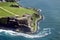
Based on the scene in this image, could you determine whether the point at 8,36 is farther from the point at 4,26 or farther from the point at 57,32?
the point at 57,32

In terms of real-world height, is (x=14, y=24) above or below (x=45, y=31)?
above

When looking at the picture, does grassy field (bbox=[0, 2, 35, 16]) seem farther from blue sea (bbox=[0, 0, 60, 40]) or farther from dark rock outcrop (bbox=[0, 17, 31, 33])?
blue sea (bbox=[0, 0, 60, 40])

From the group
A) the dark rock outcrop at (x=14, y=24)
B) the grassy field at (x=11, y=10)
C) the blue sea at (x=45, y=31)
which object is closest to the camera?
the blue sea at (x=45, y=31)

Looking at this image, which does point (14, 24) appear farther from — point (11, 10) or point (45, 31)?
Answer: point (11, 10)

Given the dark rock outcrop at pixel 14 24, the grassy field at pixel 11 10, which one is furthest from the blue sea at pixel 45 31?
the grassy field at pixel 11 10

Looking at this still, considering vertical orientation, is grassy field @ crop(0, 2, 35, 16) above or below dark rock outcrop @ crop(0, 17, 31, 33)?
above

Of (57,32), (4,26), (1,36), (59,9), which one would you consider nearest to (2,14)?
(4,26)

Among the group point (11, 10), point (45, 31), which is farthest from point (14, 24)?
point (11, 10)

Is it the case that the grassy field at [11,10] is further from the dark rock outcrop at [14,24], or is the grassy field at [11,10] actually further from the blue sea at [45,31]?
the blue sea at [45,31]

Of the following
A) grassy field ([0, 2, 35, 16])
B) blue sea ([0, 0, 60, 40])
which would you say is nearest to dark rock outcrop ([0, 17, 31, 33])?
blue sea ([0, 0, 60, 40])

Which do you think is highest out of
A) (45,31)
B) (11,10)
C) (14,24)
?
(11,10)

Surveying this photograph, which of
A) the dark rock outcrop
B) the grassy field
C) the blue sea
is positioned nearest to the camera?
the blue sea
